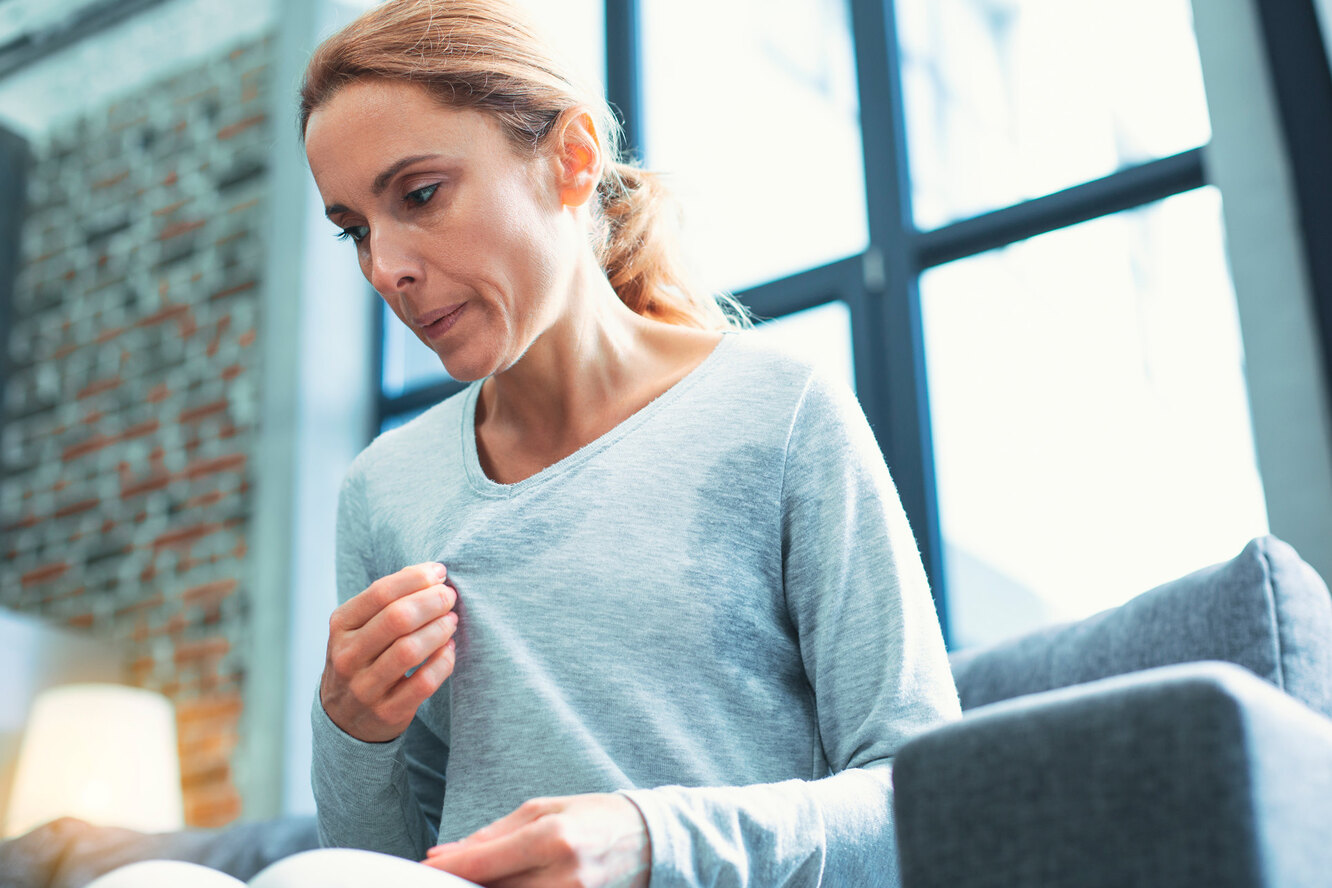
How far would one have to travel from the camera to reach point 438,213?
43.7 inches

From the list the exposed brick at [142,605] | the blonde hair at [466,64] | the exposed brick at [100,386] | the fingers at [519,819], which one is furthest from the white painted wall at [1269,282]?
the exposed brick at [100,386]

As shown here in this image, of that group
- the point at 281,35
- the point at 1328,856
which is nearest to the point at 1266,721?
the point at 1328,856

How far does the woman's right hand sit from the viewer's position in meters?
0.97

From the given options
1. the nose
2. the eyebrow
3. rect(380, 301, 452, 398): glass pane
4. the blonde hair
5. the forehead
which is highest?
rect(380, 301, 452, 398): glass pane

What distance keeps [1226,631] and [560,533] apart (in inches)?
24.5

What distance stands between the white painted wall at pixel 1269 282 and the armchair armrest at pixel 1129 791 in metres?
1.69

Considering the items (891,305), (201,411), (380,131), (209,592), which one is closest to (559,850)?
(380,131)

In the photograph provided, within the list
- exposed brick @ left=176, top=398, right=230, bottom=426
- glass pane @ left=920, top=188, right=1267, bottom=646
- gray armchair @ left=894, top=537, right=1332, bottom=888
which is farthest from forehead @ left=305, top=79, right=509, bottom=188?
exposed brick @ left=176, top=398, right=230, bottom=426

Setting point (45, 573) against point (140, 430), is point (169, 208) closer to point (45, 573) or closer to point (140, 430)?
point (140, 430)

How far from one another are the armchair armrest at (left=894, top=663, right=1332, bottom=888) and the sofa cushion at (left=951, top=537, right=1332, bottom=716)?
0.58 metres

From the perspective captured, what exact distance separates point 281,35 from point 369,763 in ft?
11.6

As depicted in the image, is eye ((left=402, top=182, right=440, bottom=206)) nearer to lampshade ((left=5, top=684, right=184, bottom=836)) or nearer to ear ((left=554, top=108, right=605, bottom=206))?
ear ((left=554, top=108, right=605, bottom=206))

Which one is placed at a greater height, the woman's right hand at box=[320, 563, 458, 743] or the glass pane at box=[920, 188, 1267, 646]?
the glass pane at box=[920, 188, 1267, 646]

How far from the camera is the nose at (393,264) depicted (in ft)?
3.58
